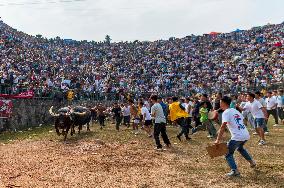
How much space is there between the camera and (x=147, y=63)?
51906 millimetres

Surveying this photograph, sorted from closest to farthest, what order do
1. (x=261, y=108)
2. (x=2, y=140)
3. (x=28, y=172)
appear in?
(x=28, y=172)
(x=261, y=108)
(x=2, y=140)

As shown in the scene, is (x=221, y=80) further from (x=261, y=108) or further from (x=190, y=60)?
(x=261, y=108)

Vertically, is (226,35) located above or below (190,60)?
above

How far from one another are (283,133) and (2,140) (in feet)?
42.3

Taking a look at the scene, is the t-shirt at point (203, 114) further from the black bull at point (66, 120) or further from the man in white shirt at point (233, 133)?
the man in white shirt at point (233, 133)

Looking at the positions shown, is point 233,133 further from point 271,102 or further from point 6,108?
point 6,108

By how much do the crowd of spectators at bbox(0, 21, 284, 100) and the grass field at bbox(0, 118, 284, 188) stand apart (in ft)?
45.6

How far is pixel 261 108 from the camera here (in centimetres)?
1580

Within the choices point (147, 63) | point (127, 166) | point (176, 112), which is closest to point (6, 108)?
point (176, 112)

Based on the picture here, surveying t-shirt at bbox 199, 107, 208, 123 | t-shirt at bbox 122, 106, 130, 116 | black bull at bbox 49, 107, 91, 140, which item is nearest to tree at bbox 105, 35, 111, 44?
t-shirt at bbox 122, 106, 130, 116

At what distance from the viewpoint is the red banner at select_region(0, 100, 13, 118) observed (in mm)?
22906

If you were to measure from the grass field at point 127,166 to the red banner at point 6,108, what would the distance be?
6.50 m

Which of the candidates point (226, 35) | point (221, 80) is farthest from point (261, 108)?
point (226, 35)

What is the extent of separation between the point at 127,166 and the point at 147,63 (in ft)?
133
